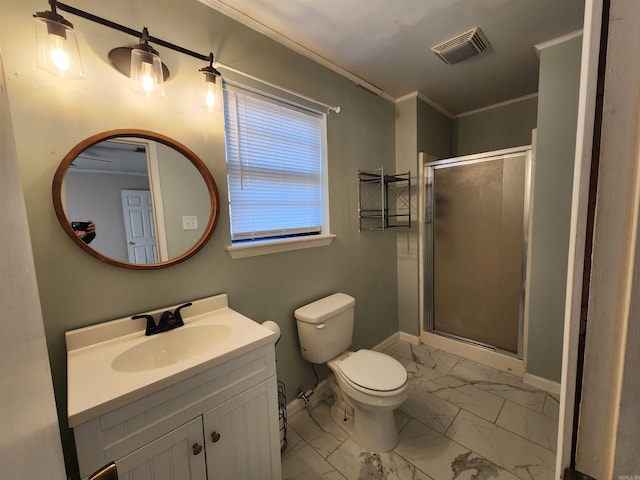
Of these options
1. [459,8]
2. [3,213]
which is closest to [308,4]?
[459,8]

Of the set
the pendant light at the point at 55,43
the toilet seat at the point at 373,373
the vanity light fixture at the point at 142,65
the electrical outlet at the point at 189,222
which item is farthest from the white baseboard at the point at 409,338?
the pendant light at the point at 55,43

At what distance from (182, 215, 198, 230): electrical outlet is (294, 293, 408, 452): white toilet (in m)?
0.80

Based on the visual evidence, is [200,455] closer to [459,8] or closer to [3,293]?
[3,293]

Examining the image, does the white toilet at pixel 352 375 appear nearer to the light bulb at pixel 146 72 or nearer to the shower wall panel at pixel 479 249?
the shower wall panel at pixel 479 249

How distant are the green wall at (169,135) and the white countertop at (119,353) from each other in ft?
0.20

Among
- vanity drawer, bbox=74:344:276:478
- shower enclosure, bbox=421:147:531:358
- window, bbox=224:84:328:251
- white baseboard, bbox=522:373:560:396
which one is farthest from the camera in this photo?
shower enclosure, bbox=421:147:531:358

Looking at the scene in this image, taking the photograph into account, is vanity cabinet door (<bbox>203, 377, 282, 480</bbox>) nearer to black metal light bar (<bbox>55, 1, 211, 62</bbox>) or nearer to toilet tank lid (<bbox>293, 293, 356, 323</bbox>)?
toilet tank lid (<bbox>293, 293, 356, 323</bbox>)

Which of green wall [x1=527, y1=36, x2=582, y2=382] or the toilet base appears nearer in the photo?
the toilet base

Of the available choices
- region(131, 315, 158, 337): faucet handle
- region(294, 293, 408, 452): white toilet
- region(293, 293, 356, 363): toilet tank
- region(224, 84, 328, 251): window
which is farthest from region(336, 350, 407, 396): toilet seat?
region(131, 315, 158, 337): faucet handle

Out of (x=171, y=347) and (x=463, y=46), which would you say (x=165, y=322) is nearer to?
(x=171, y=347)

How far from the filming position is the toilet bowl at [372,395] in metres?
1.40

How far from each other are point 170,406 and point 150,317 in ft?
1.43

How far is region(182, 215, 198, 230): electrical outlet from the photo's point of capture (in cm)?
129

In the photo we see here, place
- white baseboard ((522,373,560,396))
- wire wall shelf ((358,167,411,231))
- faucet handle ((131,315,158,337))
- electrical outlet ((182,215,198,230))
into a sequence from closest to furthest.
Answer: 1. faucet handle ((131,315,158,337))
2. electrical outlet ((182,215,198,230))
3. white baseboard ((522,373,560,396))
4. wire wall shelf ((358,167,411,231))
